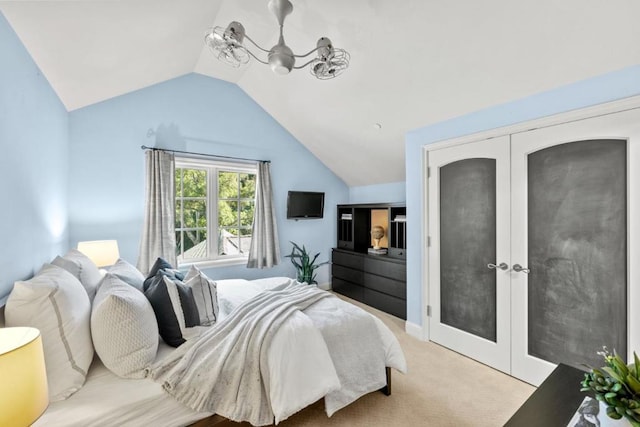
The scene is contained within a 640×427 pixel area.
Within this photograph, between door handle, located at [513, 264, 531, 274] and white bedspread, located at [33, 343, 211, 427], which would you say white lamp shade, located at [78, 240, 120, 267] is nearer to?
white bedspread, located at [33, 343, 211, 427]

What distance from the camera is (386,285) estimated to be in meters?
3.71

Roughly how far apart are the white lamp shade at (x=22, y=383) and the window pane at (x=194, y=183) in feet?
9.26

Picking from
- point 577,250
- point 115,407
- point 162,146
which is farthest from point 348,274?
point 115,407

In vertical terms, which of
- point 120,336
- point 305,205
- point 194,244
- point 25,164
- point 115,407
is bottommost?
point 115,407

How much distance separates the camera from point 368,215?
463 centimetres

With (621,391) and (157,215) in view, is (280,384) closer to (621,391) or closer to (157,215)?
(621,391)

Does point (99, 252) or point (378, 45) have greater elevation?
point (378, 45)

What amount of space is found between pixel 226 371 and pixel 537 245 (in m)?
2.37

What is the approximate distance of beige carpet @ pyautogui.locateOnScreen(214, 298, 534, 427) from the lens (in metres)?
1.83

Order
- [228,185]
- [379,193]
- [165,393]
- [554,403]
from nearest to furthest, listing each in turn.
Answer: [554,403], [165,393], [228,185], [379,193]

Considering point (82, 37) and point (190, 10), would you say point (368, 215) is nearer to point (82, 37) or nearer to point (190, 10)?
point (190, 10)

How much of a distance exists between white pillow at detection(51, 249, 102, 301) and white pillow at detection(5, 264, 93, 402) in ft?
1.30

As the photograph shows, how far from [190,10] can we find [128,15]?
468mm

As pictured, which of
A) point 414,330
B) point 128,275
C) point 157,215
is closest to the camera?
point 128,275
